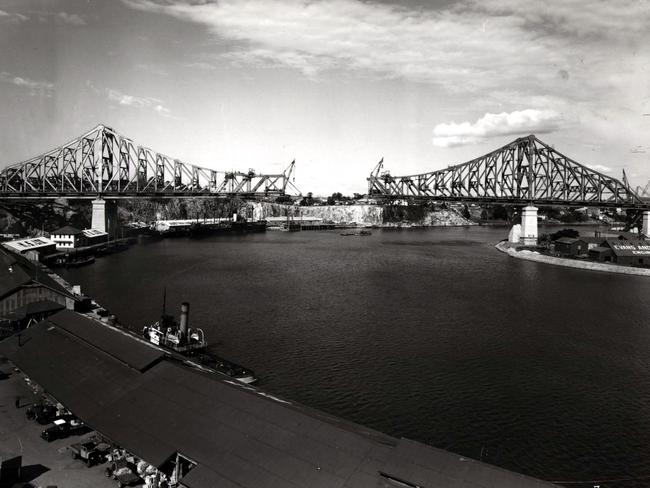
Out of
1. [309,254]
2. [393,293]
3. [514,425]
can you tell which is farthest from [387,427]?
[309,254]

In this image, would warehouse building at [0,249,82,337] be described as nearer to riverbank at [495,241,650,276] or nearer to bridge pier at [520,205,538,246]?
riverbank at [495,241,650,276]

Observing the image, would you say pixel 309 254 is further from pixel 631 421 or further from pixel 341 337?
pixel 631 421

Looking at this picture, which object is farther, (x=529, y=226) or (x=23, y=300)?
(x=529, y=226)

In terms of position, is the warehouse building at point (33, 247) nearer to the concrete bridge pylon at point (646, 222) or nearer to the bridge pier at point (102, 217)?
the bridge pier at point (102, 217)

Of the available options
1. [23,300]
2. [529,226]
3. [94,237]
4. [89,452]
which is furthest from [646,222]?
[89,452]

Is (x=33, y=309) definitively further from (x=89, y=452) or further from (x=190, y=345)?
(x=89, y=452)

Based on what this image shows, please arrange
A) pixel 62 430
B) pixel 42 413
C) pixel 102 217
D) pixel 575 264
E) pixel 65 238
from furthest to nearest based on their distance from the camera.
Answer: pixel 102 217 → pixel 65 238 → pixel 575 264 → pixel 42 413 → pixel 62 430

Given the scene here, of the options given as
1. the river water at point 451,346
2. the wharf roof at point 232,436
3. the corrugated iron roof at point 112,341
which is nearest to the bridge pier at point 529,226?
the river water at point 451,346

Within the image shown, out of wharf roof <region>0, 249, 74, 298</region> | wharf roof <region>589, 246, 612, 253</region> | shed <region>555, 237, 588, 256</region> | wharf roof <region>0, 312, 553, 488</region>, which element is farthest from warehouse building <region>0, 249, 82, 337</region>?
shed <region>555, 237, 588, 256</region>
